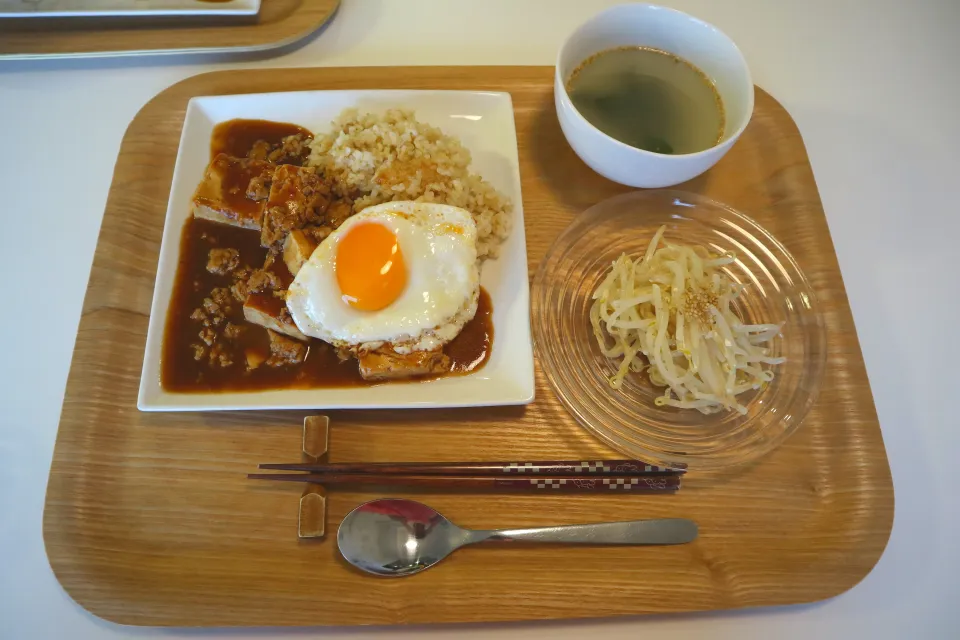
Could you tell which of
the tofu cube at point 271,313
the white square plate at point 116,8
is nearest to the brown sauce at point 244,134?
the white square plate at point 116,8

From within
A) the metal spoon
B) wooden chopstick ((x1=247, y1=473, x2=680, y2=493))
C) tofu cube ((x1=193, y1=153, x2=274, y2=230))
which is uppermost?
tofu cube ((x1=193, y1=153, x2=274, y2=230))

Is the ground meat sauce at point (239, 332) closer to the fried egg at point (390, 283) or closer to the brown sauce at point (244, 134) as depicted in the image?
the fried egg at point (390, 283)

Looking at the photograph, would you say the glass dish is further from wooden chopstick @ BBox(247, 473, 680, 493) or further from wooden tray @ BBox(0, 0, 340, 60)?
wooden tray @ BBox(0, 0, 340, 60)

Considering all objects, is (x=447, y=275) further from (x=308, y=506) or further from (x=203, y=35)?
(x=203, y=35)

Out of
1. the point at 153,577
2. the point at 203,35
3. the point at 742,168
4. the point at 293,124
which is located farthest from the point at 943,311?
the point at 203,35

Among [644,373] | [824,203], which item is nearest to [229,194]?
[644,373]

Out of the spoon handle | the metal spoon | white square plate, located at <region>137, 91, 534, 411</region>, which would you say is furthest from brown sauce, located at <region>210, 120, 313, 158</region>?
the spoon handle
